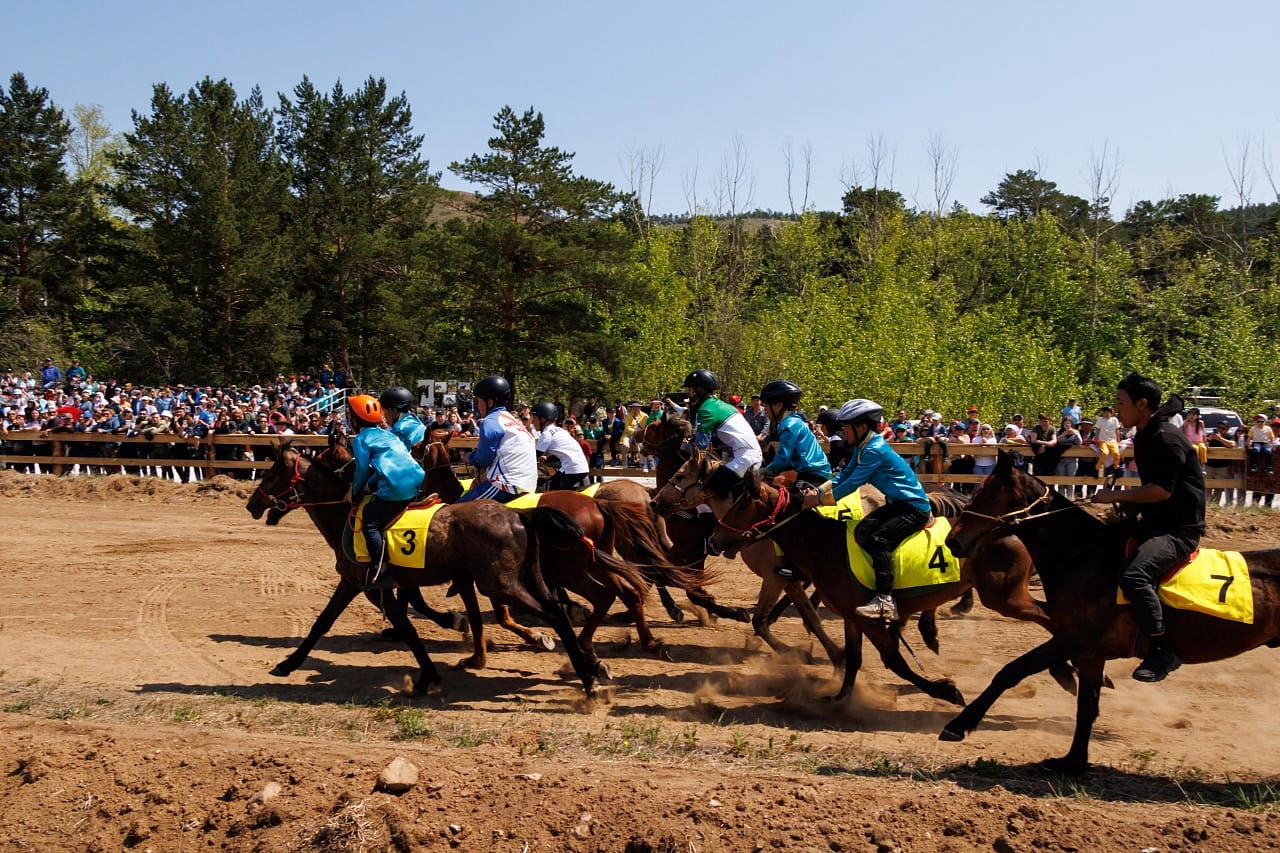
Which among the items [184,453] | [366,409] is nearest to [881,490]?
[366,409]

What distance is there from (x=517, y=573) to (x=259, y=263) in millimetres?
32537

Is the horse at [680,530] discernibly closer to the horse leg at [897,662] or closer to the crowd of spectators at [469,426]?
the crowd of spectators at [469,426]

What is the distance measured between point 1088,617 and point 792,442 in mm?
3330

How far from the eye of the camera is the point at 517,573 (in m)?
8.55

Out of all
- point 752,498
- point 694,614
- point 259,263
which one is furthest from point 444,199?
point 752,498

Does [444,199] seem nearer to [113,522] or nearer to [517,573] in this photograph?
[113,522]

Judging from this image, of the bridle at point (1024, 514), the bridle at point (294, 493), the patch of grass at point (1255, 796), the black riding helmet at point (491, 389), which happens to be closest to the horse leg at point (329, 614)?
the bridle at point (294, 493)

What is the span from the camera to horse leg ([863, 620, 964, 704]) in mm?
7879

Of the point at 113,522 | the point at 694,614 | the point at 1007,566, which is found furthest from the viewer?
the point at 113,522

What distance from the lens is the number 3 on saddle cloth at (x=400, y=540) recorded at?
854cm

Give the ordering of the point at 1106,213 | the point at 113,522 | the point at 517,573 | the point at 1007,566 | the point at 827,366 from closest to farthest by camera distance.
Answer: the point at 1007,566
the point at 517,573
the point at 113,522
the point at 827,366
the point at 1106,213

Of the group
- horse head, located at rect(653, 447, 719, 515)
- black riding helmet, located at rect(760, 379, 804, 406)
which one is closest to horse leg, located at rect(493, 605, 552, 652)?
horse head, located at rect(653, 447, 719, 515)

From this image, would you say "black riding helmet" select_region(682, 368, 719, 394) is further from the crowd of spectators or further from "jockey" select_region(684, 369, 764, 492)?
the crowd of spectators

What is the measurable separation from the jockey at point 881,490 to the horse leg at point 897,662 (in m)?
0.16
